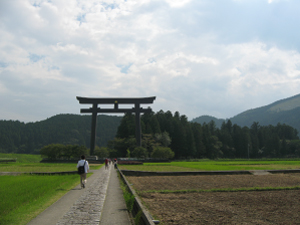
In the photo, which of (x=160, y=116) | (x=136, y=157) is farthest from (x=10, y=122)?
(x=136, y=157)

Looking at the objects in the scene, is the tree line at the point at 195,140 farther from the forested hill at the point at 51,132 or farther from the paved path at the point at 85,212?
the forested hill at the point at 51,132

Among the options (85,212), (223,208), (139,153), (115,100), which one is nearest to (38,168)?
(115,100)

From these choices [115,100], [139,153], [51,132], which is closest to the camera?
[115,100]

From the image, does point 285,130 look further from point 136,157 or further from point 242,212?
point 242,212

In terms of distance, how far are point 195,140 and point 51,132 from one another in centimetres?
7359

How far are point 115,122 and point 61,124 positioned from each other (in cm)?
2749

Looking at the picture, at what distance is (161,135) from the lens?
64.4 meters

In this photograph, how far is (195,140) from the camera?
72312 mm

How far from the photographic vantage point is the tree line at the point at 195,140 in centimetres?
6422

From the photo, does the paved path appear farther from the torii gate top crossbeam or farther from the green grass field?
the torii gate top crossbeam

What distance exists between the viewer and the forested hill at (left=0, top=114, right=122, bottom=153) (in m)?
109

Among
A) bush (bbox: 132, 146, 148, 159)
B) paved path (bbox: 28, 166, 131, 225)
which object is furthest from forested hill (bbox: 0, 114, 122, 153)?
paved path (bbox: 28, 166, 131, 225)

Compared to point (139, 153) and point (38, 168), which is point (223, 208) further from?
point (139, 153)

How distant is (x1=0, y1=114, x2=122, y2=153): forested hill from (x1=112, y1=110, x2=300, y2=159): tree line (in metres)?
52.8
